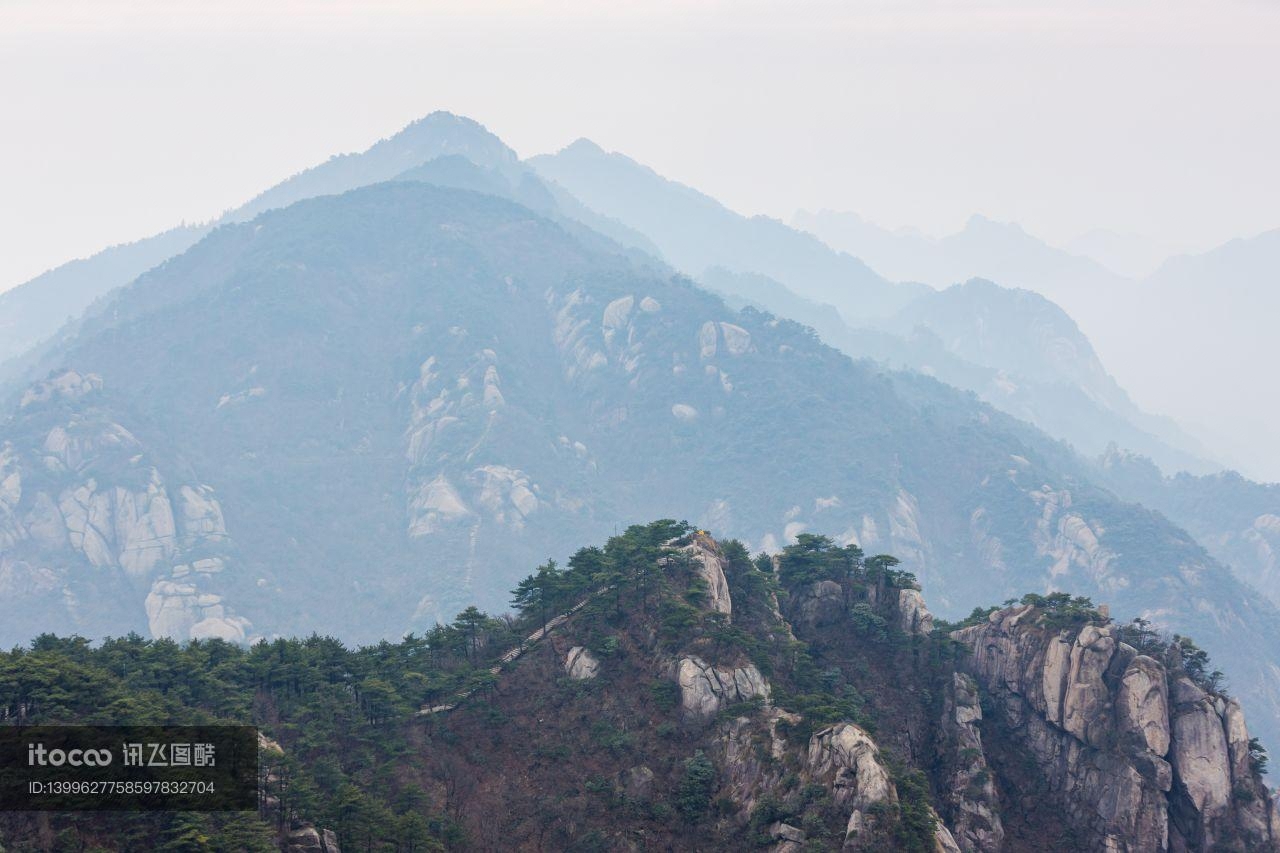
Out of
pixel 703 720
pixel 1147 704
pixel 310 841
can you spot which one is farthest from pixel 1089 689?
pixel 310 841

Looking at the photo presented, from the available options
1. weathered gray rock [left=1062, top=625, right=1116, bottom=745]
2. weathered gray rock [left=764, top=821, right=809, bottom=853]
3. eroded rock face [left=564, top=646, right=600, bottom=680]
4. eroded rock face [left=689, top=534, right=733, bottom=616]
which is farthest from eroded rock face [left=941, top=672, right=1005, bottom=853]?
eroded rock face [left=564, top=646, right=600, bottom=680]

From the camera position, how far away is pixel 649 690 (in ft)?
282

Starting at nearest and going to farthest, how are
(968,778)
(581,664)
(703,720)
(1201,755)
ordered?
(703,720)
(1201,755)
(968,778)
(581,664)

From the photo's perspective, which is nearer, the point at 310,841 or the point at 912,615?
the point at 310,841

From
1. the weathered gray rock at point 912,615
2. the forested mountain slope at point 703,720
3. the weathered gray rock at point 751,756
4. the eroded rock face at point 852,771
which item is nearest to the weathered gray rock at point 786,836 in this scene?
the forested mountain slope at point 703,720

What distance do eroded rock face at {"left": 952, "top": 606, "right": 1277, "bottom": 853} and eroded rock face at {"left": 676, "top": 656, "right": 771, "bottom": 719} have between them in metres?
25.8

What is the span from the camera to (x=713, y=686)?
276 feet

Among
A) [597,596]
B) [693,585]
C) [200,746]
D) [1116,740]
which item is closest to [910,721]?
[1116,740]

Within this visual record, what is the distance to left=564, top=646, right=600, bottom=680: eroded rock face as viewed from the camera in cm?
8844

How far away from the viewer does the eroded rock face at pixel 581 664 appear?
8844 cm

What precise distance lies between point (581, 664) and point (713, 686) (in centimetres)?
1144

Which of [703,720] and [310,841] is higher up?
[703,720]

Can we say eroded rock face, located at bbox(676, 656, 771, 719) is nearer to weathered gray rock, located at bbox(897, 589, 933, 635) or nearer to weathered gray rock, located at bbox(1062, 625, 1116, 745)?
weathered gray rock, located at bbox(897, 589, 933, 635)

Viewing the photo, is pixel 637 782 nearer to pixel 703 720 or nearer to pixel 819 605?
pixel 703 720
